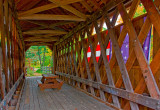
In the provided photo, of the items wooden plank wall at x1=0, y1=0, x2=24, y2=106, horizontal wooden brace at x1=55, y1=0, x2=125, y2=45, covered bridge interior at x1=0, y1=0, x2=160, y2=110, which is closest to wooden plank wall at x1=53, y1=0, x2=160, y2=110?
covered bridge interior at x1=0, y1=0, x2=160, y2=110

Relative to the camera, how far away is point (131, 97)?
3334 mm

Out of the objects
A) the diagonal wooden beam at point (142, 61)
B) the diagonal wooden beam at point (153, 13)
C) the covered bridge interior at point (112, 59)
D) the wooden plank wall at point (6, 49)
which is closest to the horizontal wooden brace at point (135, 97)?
the covered bridge interior at point (112, 59)

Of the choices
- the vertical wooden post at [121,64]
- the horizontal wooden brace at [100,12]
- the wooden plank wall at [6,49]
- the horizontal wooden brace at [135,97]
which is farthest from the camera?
the horizontal wooden brace at [100,12]

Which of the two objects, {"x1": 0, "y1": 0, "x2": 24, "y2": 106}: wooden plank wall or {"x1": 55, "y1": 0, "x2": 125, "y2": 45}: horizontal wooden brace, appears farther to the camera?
{"x1": 55, "y1": 0, "x2": 125, "y2": 45}: horizontal wooden brace

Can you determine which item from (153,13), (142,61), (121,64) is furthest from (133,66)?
(153,13)

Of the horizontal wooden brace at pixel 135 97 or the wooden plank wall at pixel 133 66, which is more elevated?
the wooden plank wall at pixel 133 66

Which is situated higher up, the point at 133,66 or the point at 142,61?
the point at 142,61

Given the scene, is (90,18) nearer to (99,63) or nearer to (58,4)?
(58,4)

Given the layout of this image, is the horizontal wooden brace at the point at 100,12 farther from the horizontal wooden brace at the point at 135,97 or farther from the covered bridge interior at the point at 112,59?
the horizontal wooden brace at the point at 135,97

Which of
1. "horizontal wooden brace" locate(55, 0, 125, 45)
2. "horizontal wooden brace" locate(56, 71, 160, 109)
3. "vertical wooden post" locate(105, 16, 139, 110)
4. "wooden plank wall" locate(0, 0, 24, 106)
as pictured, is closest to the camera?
"horizontal wooden brace" locate(56, 71, 160, 109)

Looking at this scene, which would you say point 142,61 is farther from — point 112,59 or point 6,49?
point 6,49

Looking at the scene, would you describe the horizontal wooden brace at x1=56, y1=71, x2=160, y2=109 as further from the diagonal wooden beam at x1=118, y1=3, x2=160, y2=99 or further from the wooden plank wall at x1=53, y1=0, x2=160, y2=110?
the diagonal wooden beam at x1=118, y1=3, x2=160, y2=99

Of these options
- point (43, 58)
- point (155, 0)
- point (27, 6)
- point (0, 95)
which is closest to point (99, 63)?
point (155, 0)

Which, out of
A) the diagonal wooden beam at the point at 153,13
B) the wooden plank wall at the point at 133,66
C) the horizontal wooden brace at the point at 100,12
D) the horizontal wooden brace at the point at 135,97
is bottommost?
the horizontal wooden brace at the point at 135,97
